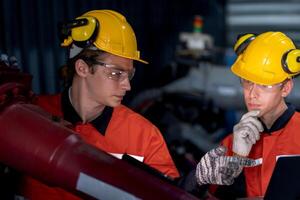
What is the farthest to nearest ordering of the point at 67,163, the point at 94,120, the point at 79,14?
the point at 79,14 → the point at 94,120 → the point at 67,163

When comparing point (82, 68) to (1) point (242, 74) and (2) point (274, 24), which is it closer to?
(1) point (242, 74)

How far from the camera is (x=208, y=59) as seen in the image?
4.96 metres

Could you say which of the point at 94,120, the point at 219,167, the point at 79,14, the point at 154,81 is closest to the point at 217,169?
the point at 219,167

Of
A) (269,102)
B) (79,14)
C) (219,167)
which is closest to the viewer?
(219,167)

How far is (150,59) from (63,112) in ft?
9.34

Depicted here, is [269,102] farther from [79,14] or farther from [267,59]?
[79,14]

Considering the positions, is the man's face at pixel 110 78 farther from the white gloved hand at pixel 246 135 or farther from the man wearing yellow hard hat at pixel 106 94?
the white gloved hand at pixel 246 135

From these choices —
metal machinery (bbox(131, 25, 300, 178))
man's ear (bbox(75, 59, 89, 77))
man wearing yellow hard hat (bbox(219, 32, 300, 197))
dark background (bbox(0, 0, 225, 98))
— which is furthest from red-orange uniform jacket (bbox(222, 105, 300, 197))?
metal machinery (bbox(131, 25, 300, 178))

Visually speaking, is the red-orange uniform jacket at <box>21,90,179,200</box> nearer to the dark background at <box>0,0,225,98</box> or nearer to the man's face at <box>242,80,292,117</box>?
the man's face at <box>242,80,292,117</box>

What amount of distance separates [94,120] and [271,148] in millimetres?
686

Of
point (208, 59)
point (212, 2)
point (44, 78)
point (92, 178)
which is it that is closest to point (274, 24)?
point (212, 2)

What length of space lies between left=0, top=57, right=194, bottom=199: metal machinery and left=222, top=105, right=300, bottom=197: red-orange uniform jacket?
0.72 metres

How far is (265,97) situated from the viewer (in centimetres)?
188

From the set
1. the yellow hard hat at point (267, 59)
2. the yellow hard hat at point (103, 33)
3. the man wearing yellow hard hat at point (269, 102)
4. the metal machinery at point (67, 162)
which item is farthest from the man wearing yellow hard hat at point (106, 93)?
the metal machinery at point (67, 162)
